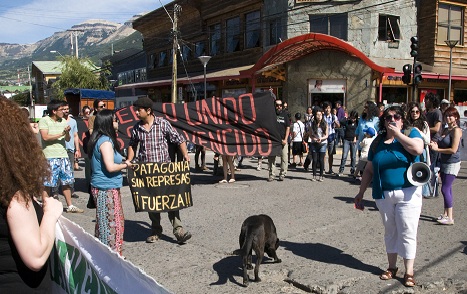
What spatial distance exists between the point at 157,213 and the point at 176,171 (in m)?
0.62

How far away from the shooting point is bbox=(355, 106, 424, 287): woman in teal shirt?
4496 millimetres

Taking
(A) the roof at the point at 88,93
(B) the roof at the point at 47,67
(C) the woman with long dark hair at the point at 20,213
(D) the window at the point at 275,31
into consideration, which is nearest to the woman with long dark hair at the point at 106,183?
(C) the woman with long dark hair at the point at 20,213

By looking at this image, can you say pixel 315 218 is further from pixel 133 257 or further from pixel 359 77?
pixel 359 77

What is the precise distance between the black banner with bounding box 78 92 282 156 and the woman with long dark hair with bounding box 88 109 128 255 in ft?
17.2

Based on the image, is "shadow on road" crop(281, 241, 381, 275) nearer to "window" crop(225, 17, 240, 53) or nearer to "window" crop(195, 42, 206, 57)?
"window" crop(225, 17, 240, 53)

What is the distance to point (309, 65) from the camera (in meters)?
Result: 20.1

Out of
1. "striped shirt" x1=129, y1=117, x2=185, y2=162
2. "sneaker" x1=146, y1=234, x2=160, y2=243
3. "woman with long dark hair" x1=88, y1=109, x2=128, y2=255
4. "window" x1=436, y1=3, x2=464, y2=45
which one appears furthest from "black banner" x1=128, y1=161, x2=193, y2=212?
"window" x1=436, y1=3, x2=464, y2=45

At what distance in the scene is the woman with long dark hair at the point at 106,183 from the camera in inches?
189

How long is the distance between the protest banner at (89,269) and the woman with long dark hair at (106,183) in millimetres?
2021

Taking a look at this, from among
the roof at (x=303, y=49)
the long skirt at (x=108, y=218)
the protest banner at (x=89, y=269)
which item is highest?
the roof at (x=303, y=49)

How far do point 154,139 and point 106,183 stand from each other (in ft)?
4.11

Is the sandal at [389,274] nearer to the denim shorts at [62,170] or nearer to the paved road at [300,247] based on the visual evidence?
the paved road at [300,247]

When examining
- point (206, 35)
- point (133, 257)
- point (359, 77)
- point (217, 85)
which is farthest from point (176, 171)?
point (206, 35)

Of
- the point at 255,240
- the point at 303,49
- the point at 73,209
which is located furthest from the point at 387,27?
the point at 255,240
